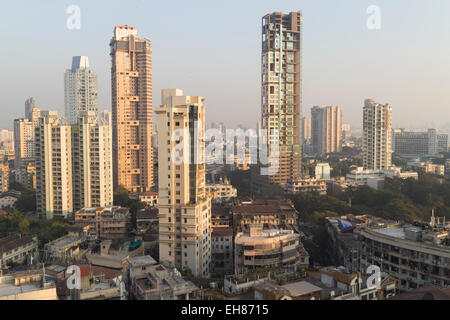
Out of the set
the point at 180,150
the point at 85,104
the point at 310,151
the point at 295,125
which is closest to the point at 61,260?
the point at 180,150

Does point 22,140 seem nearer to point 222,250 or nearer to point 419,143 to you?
point 222,250

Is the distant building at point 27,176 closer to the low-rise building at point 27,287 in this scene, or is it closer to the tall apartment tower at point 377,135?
the low-rise building at point 27,287

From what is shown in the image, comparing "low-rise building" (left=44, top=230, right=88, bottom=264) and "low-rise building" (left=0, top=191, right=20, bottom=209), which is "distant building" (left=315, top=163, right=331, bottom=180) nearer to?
"low-rise building" (left=44, top=230, right=88, bottom=264)

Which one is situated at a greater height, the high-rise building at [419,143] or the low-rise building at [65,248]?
the high-rise building at [419,143]

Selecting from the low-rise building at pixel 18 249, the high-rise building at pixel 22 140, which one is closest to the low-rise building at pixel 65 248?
the low-rise building at pixel 18 249

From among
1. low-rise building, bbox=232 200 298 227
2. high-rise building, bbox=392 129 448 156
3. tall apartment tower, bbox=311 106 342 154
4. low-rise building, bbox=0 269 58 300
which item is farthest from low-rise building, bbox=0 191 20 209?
high-rise building, bbox=392 129 448 156
